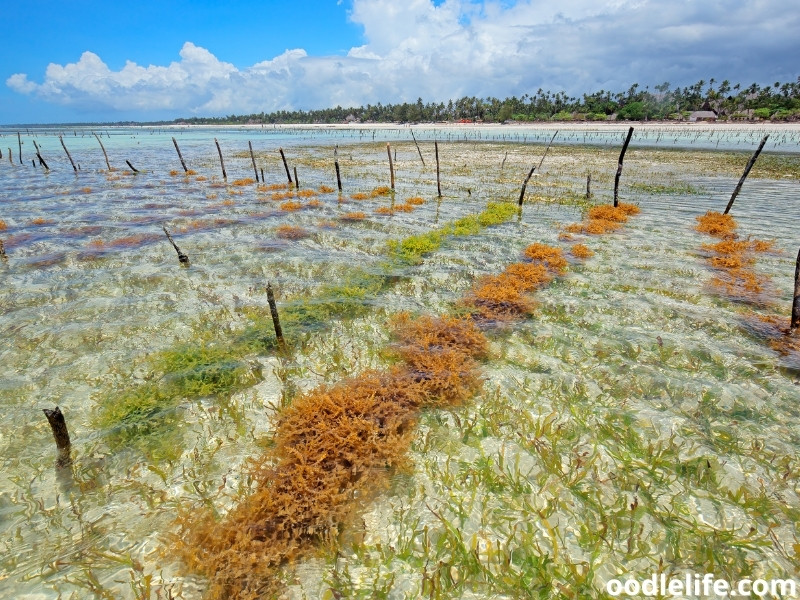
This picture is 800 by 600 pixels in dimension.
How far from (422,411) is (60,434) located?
5.15 metres

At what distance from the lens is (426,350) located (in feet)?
25.0

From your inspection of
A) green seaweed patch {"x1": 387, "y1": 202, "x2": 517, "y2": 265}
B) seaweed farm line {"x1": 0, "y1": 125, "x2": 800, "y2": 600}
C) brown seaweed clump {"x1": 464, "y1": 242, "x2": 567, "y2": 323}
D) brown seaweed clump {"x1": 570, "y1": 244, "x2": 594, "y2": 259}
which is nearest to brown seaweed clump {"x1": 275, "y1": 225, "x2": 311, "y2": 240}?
seaweed farm line {"x1": 0, "y1": 125, "x2": 800, "y2": 600}

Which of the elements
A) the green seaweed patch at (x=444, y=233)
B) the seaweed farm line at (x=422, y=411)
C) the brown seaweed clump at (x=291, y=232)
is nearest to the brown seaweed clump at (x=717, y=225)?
the seaweed farm line at (x=422, y=411)

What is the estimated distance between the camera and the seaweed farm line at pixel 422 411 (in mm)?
4137

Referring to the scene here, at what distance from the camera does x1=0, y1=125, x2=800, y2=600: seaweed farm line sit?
414 centimetres

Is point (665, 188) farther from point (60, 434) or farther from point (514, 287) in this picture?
point (60, 434)

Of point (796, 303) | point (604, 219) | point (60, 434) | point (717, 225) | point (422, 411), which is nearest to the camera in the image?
point (60, 434)

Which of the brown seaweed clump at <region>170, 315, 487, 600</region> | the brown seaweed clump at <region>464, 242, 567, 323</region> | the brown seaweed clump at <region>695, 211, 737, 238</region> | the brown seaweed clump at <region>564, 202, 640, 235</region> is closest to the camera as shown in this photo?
the brown seaweed clump at <region>170, 315, 487, 600</region>

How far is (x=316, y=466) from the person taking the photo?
16.0 ft

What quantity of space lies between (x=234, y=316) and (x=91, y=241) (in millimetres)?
10496

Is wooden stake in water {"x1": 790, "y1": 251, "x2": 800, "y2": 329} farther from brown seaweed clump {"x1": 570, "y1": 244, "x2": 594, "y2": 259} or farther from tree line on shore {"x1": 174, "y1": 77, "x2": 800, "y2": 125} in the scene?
tree line on shore {"x1": 174, "y1": 77, "x2": 800, "y2": 125}

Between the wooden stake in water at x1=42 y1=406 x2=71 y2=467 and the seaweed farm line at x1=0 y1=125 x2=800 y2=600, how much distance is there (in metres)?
0.19

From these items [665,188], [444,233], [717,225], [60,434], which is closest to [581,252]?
[444,233]

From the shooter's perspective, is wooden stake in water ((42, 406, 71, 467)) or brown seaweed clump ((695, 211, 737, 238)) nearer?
wooden stake in water ((42, 406, 71, 467))
